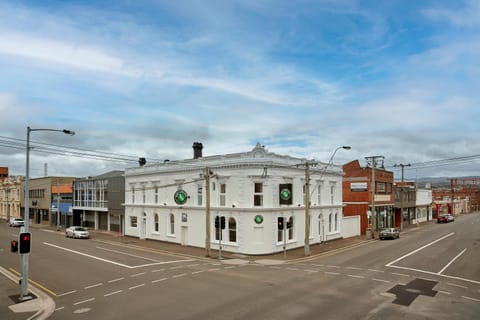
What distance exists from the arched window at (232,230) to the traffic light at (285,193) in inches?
166

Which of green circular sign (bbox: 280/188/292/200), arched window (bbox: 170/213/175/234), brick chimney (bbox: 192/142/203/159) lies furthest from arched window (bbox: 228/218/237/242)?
brick chimney (bbox: 192/142/203/159)

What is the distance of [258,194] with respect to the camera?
29.5 meters

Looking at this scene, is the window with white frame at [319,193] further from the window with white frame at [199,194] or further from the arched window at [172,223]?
the arched window at [172,223]

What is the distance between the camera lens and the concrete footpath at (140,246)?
1464cm

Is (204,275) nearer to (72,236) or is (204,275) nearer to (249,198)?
(249,198)

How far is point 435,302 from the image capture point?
49.3ft

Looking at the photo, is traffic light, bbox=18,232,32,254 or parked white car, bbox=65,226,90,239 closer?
traffic light, bbox=18,232,32,254

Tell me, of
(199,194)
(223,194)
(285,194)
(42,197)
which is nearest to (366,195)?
(285,194)

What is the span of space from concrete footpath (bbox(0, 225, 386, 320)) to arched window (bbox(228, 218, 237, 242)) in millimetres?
1290

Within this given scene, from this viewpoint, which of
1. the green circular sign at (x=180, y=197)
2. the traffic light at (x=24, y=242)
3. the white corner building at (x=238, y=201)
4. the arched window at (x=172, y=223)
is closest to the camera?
the traffic light at (x=24, y=242)

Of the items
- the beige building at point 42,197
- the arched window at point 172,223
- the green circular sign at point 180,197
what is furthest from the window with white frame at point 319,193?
the beige building at point 42,197

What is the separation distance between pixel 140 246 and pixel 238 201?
442 inches

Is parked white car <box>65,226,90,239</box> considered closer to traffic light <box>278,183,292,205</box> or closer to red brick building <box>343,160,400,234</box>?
traffic light <box>278,183,292,205</box>

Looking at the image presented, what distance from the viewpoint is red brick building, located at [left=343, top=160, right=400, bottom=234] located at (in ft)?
150
